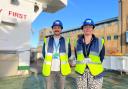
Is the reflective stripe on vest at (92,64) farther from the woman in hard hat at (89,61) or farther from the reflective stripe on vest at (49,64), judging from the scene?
the reflective stripe on vest at (49,64)

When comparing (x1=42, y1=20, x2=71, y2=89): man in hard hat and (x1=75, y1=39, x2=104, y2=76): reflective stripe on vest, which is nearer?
(x1=75, y1=39, x2=104, y2=76): reflective stripe on vest

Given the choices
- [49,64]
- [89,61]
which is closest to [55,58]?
[49,64]

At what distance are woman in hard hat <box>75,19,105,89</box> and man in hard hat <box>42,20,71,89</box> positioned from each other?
799 mm

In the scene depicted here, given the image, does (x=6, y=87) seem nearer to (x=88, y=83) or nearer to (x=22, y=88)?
(x=22, y=88)

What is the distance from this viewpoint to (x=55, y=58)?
4.99 m

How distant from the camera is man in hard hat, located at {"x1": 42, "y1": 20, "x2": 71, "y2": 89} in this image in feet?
16.2

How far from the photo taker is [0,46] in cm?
1102

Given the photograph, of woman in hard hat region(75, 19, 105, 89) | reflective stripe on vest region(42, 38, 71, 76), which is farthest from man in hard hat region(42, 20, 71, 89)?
woman in hard hat region(75, 19, 105, 89)

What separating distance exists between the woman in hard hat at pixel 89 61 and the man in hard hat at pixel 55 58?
799 millimetres

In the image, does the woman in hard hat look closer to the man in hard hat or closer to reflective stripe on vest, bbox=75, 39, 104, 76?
reflective stripe on vest, bbox=75, 39, 104, 76

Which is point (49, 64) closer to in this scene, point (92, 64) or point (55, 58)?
point (55, 58)

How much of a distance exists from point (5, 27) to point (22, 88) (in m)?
3.83

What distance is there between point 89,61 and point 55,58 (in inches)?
39.8

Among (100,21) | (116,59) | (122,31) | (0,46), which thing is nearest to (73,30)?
(100,21)
